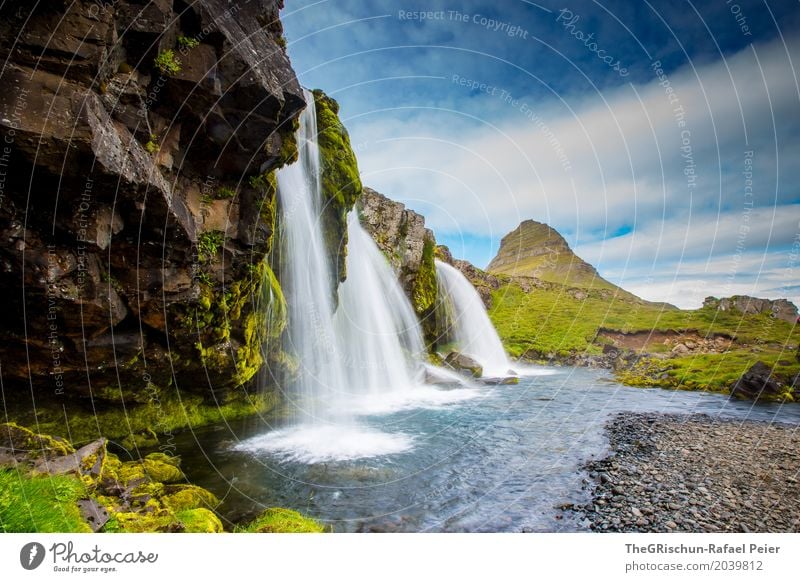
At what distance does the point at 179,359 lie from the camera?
11.2 metres

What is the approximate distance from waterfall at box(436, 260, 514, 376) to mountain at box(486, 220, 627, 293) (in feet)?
228

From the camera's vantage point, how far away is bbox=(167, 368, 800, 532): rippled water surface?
7863 millimetres

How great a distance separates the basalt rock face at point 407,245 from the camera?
3225cm

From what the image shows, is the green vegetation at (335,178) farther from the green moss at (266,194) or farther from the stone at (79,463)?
the stone at (79,463)

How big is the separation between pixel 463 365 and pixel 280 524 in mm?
24088

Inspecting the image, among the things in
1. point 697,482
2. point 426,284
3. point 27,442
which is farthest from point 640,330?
point 27,442

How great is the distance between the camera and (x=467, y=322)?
132 ft

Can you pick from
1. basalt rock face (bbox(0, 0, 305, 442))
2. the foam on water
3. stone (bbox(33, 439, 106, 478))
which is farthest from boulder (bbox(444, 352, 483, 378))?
stone (bbox(33, 439, 106, 478))

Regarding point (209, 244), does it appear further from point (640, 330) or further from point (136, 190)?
point (640, 330)

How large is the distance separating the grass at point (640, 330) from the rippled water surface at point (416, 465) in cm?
1172

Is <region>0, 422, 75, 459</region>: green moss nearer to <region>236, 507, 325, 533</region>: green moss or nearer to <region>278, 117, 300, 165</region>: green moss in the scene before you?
<region>236, 507, 325, 533</region>: green moss

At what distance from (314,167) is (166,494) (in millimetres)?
14966

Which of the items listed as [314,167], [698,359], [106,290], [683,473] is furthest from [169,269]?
[698,359]

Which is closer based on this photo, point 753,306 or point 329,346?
point 329,346
